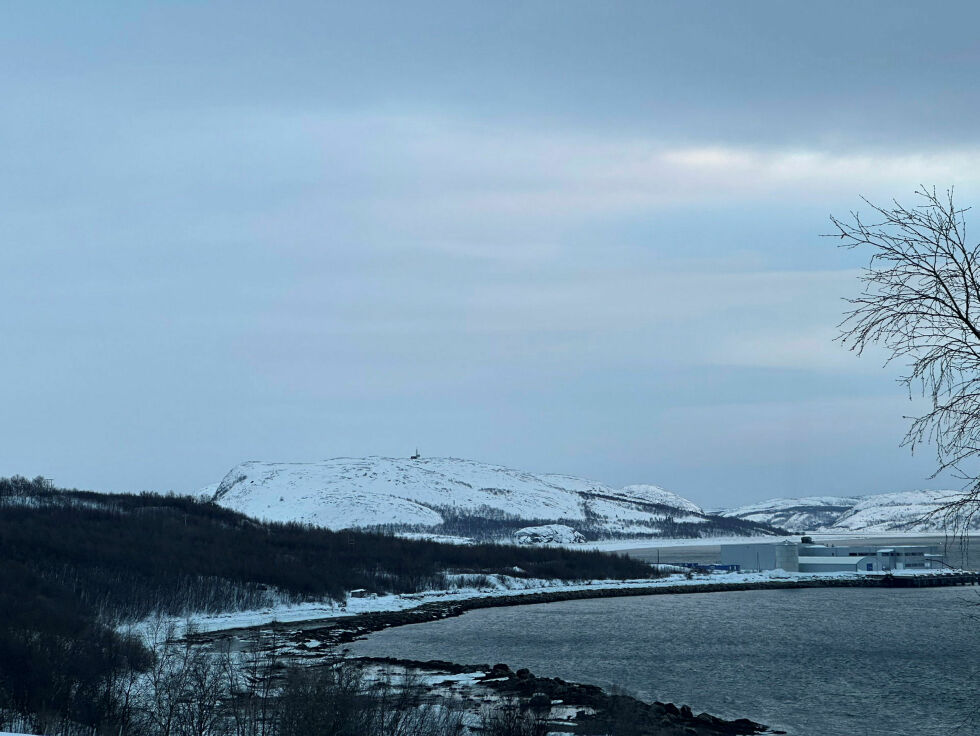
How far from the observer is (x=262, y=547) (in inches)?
3423

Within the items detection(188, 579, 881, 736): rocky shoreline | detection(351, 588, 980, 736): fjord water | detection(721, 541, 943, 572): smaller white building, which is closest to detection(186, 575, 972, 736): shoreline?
detection(188, 579, 881, 736): rocky shoreline

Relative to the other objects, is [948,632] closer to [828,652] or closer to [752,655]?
[828,652]

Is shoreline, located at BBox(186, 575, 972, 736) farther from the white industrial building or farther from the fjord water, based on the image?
the white industrial building

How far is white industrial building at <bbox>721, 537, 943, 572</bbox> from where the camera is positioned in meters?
121

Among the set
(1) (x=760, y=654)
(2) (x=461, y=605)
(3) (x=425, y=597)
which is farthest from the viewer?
(3) (x=425, y=597)

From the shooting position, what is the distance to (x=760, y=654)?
48531mm

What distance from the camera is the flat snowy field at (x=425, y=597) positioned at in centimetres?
5753

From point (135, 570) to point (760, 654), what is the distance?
41.9 meters

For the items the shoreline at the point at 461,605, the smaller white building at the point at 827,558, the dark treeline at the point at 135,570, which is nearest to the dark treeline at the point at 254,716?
the dark treeline at the point at 135,570

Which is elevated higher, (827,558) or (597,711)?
(597,711)

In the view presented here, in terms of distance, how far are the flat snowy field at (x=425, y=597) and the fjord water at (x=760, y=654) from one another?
7840 mm

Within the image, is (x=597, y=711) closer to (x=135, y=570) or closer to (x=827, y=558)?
(x=135, y=570)

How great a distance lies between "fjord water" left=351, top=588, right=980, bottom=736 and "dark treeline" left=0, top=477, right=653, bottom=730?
47.2 ft

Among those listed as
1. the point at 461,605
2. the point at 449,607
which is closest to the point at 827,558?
the point at 461,605
